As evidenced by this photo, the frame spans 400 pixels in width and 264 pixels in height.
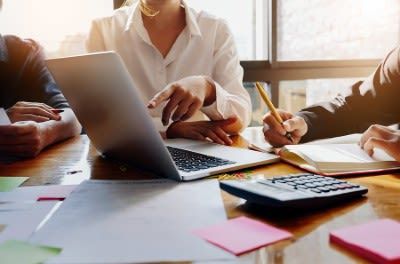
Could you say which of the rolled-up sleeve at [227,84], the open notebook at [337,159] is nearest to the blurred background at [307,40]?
the rolled-up sleeve at [227,84]

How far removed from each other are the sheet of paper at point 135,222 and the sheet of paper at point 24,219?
0.05 feet

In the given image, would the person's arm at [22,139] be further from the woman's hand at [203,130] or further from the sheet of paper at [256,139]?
the sheet of paper at [256,139]

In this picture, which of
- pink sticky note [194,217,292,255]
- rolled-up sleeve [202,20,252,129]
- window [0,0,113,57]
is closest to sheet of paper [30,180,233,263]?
pink sticky note [194,217,292,255]

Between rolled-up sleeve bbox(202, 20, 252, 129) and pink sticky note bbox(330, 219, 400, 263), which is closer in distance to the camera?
pink sticky note bbox(330, 219, 400, 263)

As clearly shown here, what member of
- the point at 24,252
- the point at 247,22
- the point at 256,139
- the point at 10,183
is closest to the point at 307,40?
the point at 247,22

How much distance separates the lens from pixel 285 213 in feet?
1.71

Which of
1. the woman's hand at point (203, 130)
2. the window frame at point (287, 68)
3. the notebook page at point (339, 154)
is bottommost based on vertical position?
the window frame at point (287, 68)

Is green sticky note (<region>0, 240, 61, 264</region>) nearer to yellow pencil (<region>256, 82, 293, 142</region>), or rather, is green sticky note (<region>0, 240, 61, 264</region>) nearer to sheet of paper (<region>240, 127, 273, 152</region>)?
sheet of paper (<region>240, 127, 273, 152</region>)

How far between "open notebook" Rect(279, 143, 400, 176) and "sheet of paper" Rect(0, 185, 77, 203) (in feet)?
1.25

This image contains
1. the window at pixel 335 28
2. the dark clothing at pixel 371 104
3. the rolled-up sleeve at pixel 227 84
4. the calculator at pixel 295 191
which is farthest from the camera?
the window at pixel 335 28

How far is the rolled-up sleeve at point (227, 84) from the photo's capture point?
43.8 inches

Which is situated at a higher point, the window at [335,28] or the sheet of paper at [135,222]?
the window at [335,28]

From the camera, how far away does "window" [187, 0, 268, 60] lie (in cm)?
234

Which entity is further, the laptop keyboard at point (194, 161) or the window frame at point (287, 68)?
the window frame at point (287, 68)
